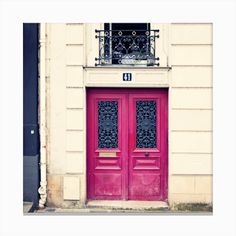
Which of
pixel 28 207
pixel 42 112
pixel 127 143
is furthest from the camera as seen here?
pixel 127 143

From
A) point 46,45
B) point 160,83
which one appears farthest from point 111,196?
point 46,45

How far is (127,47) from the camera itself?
7461mm

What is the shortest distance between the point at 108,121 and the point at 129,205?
1.60 metres

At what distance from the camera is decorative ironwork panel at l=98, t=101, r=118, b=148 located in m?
7.60

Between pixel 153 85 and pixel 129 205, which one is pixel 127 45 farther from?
pixel 129 205

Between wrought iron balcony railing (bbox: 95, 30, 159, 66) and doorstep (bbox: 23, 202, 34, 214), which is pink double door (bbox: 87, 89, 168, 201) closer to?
wrought iron balcony railing (bbox: 95, 30, 159, 66)

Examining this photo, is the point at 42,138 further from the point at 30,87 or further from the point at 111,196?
the point at 111,196

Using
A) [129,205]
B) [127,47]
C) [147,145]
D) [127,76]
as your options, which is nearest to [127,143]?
[147,145]

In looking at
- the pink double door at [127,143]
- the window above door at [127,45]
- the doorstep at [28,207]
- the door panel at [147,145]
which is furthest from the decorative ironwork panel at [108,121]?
the doorstep at [28,207]

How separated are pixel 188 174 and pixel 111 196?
1.50 m

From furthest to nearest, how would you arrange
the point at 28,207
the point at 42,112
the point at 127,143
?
1. the point at 127,143
2. the point at 42,112
3. the point at 28,207

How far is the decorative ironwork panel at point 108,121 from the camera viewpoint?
760cm

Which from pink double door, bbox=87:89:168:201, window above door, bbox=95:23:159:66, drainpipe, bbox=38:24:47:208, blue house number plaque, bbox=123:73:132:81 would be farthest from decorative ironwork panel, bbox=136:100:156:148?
drainpipe, bbox=38:24:47:208

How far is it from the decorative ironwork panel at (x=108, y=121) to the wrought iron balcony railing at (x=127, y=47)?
78 cm
